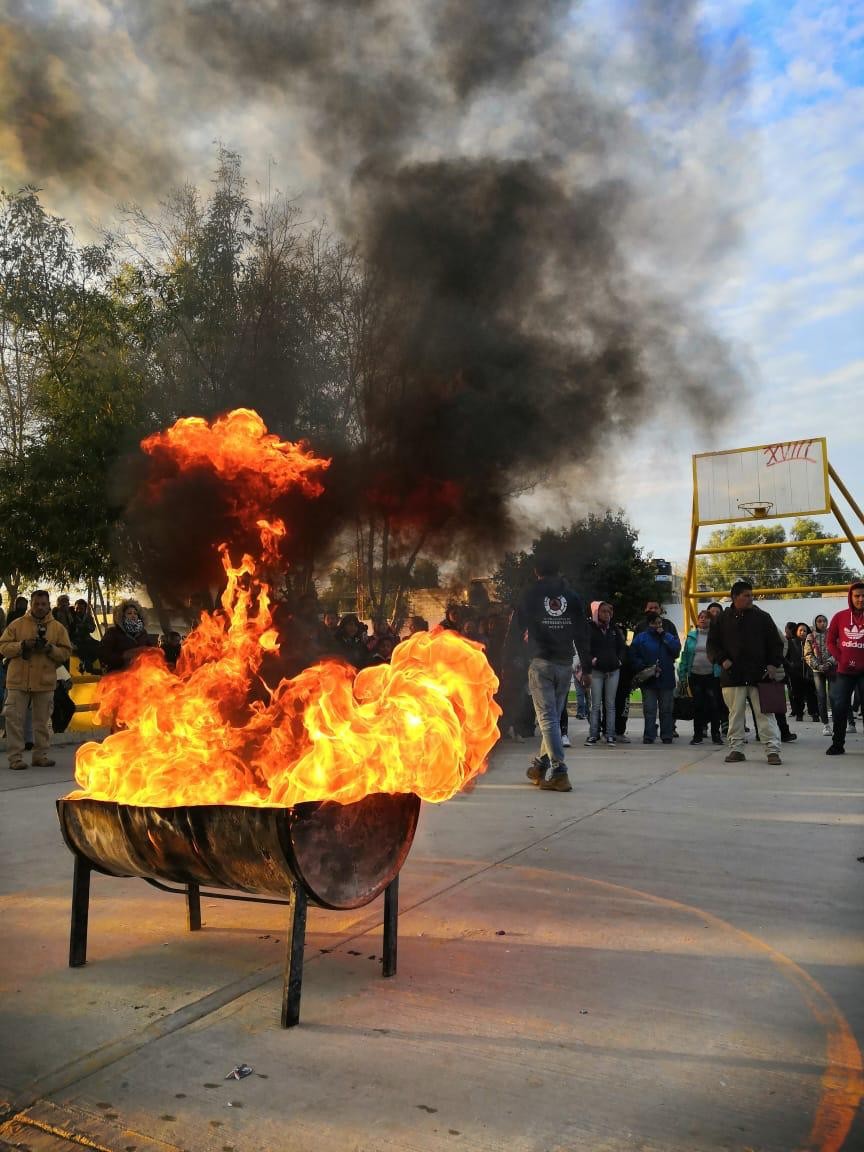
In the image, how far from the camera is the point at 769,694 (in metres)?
8.86

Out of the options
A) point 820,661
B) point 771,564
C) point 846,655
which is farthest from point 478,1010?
point 771,564

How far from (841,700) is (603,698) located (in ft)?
8.52

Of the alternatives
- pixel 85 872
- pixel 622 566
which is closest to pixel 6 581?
pixel 85 872

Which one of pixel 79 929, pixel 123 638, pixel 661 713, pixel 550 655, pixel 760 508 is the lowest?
pixel 79 929

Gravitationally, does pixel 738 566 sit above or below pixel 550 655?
above

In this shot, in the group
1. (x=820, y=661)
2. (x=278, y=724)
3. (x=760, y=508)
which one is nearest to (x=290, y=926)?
(x=278, y=724)

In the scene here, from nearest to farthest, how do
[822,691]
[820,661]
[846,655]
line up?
[846,655] < [820,661] < [822,691]

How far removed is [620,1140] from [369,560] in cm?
677

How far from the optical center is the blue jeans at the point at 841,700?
9156 mm

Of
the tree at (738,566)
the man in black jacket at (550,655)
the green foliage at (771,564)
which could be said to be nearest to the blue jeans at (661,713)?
the man in black jacket at (550,655)

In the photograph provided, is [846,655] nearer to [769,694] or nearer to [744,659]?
[769,694]

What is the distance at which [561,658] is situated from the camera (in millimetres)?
7289

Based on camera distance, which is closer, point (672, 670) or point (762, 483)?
point (672, 670)

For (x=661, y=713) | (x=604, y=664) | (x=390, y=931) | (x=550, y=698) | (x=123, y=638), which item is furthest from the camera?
(x=661, y=713)
